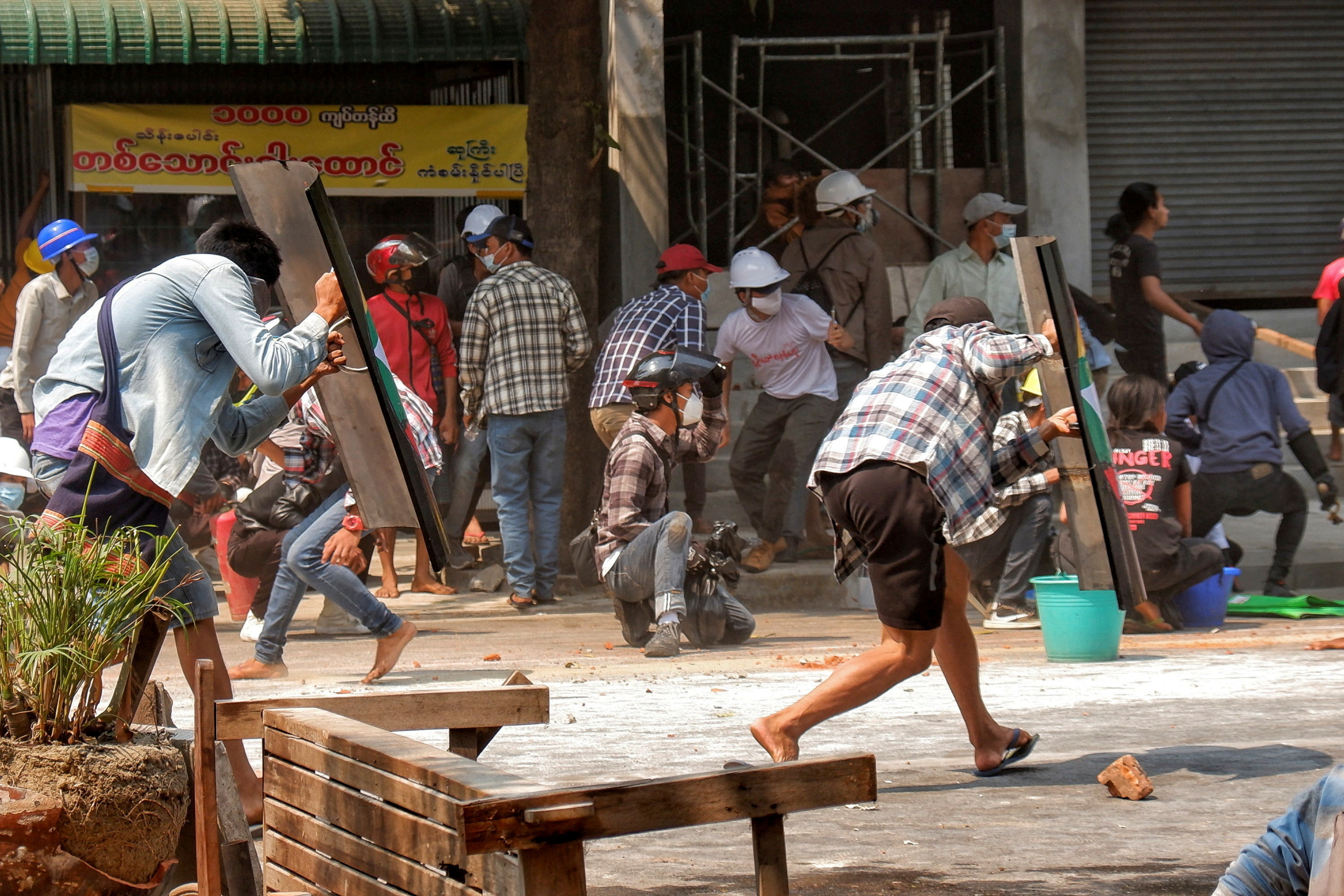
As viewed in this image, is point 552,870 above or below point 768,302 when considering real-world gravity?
below

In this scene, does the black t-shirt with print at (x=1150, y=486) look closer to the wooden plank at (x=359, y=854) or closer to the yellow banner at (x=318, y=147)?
the yellow banner at (x=318, y=147)

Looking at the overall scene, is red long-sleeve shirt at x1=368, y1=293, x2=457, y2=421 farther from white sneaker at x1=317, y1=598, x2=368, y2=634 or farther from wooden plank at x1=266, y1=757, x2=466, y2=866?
Result: wooden plank at x1=266, y1=757, x2=466, y2=866

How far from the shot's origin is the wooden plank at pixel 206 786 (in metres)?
3.32

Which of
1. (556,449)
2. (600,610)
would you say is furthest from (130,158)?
(600,610)

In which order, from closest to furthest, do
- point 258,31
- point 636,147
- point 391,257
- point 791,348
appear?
1. point 391,257
2. point 791,348
3. point 258,31
4. point 636,147

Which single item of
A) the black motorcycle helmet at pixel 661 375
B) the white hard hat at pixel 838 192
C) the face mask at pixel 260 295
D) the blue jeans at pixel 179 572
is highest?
the white hard hat at pixel 838 192

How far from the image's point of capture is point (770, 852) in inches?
98.0

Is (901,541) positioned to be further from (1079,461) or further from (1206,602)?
(1206,602)

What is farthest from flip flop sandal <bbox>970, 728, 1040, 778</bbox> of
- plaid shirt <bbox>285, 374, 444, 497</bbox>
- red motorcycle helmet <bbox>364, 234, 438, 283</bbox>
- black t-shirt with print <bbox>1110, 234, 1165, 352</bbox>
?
black t-shirt with print <bbox>1110, 234, 1165, 352</bbox>

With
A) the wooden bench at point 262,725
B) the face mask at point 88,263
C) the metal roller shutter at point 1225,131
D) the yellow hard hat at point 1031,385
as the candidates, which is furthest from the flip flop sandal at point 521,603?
the metal roller shutter at point 1225,131

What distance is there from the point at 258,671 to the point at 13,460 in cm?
227

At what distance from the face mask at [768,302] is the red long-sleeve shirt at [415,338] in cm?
199

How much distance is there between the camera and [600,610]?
31.8ft

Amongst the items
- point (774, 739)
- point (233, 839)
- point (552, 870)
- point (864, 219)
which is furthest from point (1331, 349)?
point (552, 870)
